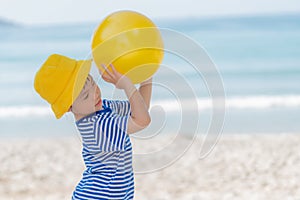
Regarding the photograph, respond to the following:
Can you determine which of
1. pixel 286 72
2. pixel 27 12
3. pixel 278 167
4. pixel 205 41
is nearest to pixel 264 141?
pixel 278 167

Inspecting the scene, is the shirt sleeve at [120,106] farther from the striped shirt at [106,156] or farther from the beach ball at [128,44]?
the beach ball at [128,44]

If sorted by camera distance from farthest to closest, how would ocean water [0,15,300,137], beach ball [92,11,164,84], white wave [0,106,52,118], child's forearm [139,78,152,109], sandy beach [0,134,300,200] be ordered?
1. white wave [0,106,52,118]
2. ocean water [0,15,300,137]
3. sandy beach [0,134,300,200]
4. child's forearm [139,78,152,109]
5. beach ball [92,11,164,84]

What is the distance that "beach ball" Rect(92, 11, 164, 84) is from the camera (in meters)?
2.34

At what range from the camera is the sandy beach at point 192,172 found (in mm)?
5137

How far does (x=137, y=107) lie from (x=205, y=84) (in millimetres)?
8558

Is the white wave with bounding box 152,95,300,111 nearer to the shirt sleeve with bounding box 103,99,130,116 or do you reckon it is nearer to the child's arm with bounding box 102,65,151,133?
the shirt sleeve with bounding box 103,99,130,116

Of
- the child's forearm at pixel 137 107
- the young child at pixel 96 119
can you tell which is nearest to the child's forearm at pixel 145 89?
the young child at pixel 96 119

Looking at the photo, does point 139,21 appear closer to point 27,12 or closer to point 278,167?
point 278,167

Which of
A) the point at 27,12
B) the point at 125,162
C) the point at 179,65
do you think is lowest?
the point at 27,12

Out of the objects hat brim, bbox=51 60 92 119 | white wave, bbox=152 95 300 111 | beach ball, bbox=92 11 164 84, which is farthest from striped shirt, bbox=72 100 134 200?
white wave, bbox=152 95 300 111

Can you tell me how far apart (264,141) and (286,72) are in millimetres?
7833

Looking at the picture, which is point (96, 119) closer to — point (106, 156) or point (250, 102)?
point (106, 156)

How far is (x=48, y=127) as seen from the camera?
873 cm

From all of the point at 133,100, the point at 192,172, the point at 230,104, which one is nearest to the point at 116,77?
the point at 133,100
